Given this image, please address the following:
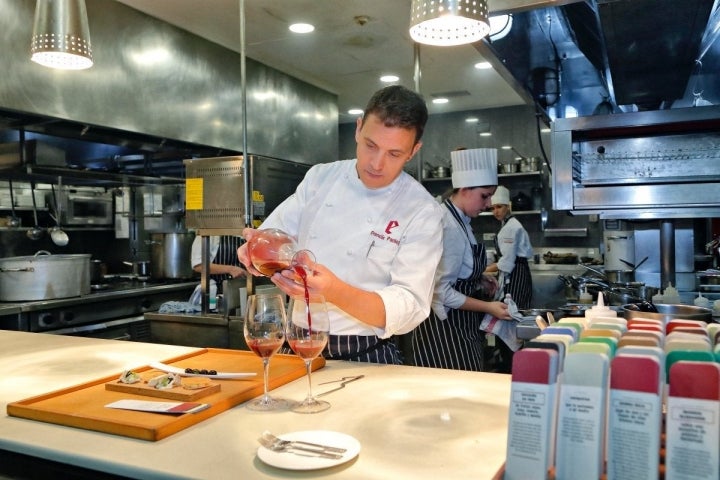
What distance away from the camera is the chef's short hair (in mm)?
1805

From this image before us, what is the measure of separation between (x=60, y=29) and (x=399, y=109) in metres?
1.41

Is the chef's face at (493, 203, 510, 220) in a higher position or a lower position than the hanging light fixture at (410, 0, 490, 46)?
lower

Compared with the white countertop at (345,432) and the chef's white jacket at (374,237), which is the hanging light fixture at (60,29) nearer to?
the chef's white jacket at (374,237)

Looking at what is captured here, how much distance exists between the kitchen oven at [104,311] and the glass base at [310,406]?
9.62 ft

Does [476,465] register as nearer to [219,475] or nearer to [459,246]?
[219,475]

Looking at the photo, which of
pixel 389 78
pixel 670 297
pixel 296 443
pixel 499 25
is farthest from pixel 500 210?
pixel 296 443

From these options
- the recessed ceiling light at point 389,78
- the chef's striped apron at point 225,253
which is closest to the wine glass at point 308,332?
the chef's striped apron at point 225,253

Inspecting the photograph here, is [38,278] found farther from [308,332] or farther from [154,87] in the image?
[308,332]

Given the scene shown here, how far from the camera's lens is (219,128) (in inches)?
197

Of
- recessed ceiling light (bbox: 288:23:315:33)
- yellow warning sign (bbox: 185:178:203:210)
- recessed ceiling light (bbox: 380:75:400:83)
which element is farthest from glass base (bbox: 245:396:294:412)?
recessed ceiling light (bbox: 380:75:400:83)

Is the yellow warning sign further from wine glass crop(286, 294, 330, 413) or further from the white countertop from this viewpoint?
wine glass crop(286, 294, 330, 413)

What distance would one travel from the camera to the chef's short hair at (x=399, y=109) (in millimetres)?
1805

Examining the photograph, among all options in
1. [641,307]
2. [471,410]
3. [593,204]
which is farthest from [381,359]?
[593,204]

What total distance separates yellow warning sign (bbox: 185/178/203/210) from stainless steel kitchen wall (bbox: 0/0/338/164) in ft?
3.88
